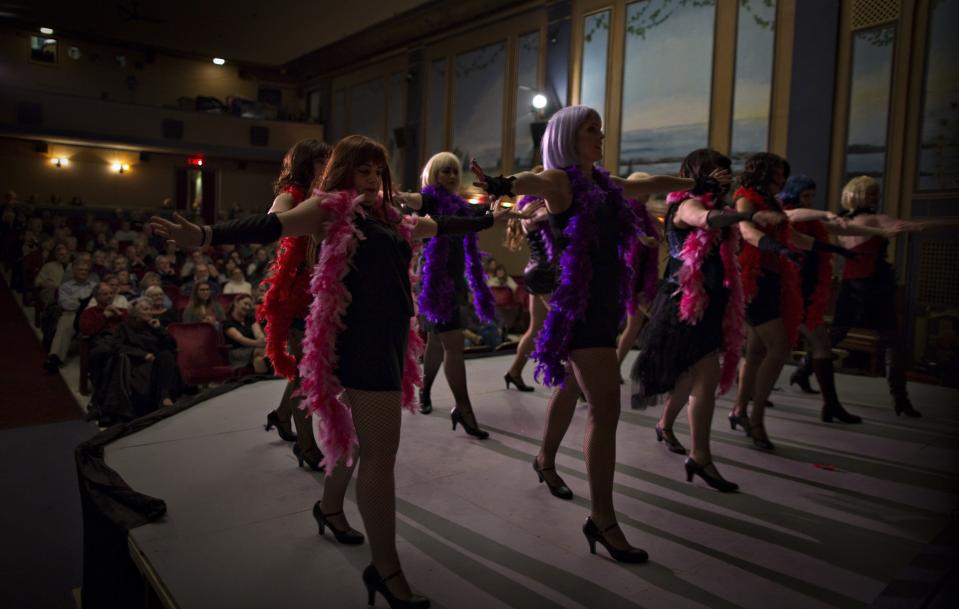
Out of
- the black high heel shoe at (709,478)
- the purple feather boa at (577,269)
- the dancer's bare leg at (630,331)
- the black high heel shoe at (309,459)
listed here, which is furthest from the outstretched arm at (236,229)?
the dancer's bare leg at (630,331)

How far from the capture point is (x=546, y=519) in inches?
94.6

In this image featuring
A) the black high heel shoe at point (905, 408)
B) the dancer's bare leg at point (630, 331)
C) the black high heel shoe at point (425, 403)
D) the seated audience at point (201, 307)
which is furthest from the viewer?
the seated audience at point (201, 307)

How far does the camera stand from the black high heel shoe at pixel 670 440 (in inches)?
127

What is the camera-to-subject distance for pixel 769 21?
7.24 metres

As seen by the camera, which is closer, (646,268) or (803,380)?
(646,268)

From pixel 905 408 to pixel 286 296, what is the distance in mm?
3869

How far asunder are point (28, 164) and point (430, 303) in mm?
16249

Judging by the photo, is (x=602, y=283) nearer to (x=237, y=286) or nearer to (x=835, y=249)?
(x=835, y=249)

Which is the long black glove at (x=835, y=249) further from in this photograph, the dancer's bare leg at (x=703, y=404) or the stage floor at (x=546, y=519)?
the stage floor at (x=546, y=519)

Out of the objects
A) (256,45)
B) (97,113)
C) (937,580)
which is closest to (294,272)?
(937,580)

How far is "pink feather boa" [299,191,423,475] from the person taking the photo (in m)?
1.77

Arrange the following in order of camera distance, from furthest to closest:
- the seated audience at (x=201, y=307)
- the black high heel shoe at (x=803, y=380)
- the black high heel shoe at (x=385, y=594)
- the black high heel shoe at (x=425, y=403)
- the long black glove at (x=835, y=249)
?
the seated audience at (x=201, y=307)
the black high heel shoe at (x=803, y=380)
the black high heel shoe at (x=425, y=403)
the long black glove at (x=835, y=249)
the black high heel shoe at (x=385, y=594)

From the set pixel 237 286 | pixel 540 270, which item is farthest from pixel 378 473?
pixel 237 286

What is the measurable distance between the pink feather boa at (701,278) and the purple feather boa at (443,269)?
3.77 feet
